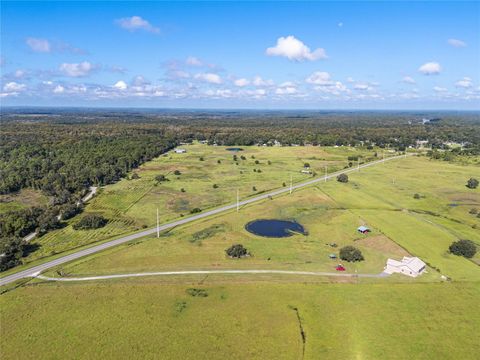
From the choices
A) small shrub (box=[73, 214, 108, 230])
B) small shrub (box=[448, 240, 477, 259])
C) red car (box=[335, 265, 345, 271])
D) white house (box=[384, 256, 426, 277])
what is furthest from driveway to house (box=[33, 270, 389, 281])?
small shrub (box=[73, 214, 108, 230])

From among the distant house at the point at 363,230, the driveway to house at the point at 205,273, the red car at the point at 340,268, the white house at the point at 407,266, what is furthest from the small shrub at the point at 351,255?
the distant house at the point at 363,230

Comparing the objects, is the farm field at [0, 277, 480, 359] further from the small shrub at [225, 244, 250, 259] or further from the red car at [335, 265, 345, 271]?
the small shrub at [225, 244, 250, 259]

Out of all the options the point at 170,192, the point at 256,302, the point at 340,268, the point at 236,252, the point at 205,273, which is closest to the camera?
the point at 256,302

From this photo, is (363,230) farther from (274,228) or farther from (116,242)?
(116,242)

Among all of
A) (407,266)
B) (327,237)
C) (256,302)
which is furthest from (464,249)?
(256,302)

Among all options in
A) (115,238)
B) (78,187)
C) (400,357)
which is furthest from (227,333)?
(78,187)
